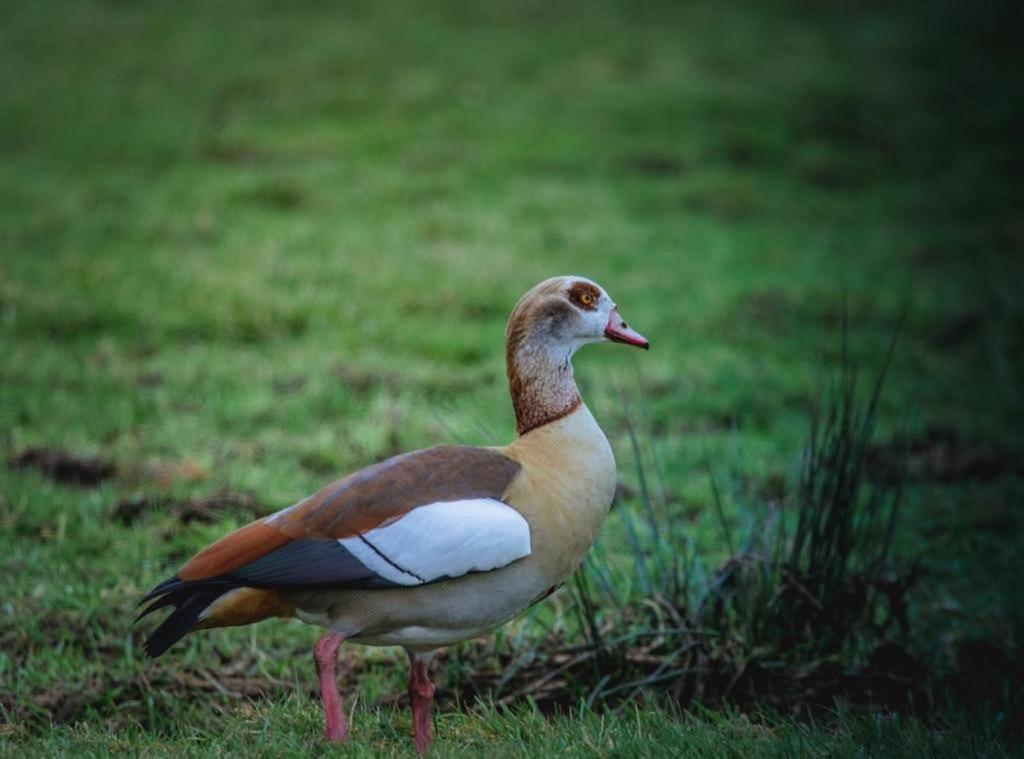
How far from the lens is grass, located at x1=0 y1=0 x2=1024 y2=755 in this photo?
16.2 feet

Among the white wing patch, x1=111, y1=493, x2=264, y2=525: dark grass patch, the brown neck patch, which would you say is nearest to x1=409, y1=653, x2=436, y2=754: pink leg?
the white wing patch

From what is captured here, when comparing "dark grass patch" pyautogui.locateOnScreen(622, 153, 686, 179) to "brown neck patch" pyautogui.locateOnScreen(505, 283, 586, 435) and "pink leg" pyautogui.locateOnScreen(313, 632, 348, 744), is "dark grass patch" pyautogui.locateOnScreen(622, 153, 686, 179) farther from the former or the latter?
"pink leg" pyautogui.locateOnScreen(313, 632, 348, 744)

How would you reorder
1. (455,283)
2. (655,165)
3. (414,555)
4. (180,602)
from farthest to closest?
(655,165) → (455,283) → (180,602) → (414,555)

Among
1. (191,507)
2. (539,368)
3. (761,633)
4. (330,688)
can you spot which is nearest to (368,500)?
(330,688)

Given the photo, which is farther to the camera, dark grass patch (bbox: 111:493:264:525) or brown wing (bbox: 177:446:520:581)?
dark grass patch (bbox: 111:493:264:525)

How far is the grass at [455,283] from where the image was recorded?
494 cm

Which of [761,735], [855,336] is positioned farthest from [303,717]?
[855,336]

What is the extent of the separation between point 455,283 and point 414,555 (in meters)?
6.07

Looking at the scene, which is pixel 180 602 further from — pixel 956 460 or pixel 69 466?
pixel 956 460

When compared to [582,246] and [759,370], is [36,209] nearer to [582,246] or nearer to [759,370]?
[582,246]

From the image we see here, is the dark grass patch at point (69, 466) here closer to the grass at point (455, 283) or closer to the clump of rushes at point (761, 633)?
the grass at point (455, 283)

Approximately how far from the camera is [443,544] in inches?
144

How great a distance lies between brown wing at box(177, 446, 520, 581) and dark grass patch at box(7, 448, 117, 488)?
2.91 metres

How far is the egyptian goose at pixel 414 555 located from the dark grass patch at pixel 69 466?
2.81 m
